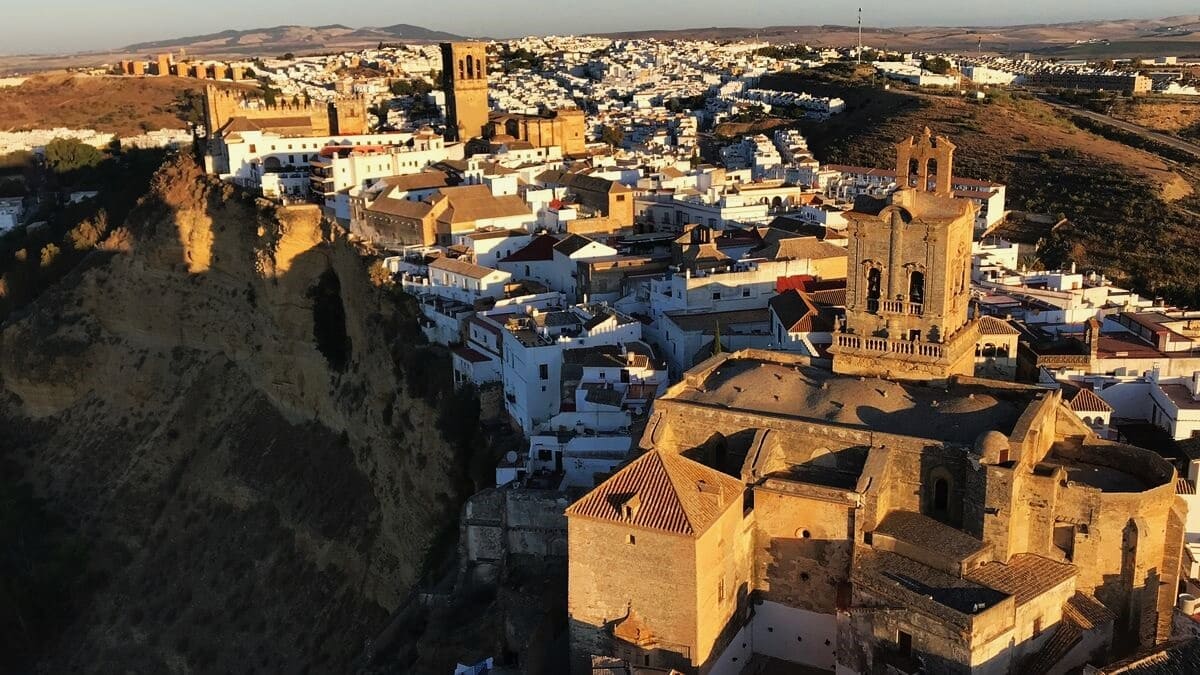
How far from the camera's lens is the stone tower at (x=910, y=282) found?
17828mm

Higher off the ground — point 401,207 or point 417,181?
point 417,181

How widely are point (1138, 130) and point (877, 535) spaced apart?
178 feet

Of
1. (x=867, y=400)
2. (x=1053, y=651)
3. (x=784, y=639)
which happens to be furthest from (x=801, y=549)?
(x=1053, y=651)

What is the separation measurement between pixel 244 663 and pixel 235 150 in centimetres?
2622

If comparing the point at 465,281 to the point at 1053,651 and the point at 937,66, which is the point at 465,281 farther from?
the point at 937,66

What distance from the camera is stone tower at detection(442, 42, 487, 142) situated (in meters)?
57.8

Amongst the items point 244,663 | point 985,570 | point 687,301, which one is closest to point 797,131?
point 687,301

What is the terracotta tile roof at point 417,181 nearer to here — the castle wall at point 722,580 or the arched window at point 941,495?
the castle wall at point 722,580

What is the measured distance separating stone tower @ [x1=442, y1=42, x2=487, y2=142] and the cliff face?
1530 cm

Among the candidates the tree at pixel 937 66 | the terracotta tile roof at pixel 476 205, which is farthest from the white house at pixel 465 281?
the tree at pixel 937 66

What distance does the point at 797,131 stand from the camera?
6406 centimetres

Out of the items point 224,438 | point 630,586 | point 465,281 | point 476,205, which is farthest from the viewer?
point 476,205

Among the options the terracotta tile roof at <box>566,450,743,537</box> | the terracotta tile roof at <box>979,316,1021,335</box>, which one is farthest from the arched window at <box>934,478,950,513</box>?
the terracotta tile roof at <box>979,316,1021,335</box>

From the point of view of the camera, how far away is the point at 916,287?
60.2ft
